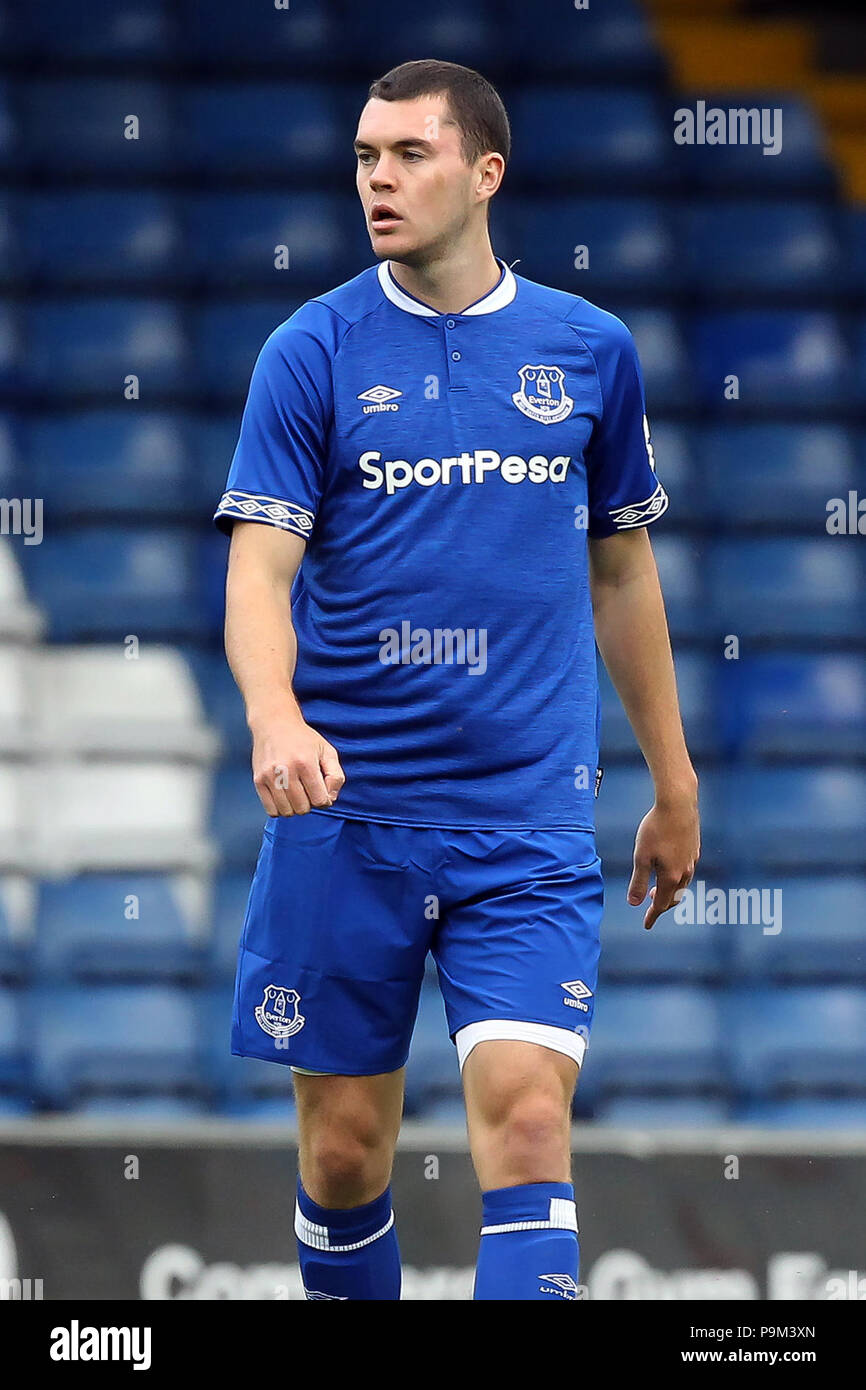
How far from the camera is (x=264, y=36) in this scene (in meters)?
3.78

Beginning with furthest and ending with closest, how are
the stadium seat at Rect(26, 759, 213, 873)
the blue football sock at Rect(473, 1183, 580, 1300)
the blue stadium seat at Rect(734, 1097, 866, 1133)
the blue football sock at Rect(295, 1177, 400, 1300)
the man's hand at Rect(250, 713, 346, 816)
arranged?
the stadium seat at Rect(26, 759, 213, 873), the blue stadium seat at Rect(734, 1097, 866, 1133), the blue football sock at Rect(295, 1177, 400, 1300), the blue football sock at Rect(473, 1183, 580, 1300), the man's hand at Rect(250, 713, 346, 816)

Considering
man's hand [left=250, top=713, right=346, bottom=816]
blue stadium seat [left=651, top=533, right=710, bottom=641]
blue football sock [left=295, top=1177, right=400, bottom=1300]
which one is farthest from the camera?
blue stadium seat [left=651, top=533, right=710, bottom=641]

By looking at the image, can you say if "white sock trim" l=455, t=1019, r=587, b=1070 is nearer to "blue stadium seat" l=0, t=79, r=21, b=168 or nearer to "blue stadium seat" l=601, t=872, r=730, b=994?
"blue stadium seat" l=601, t=872, r=730, b=994

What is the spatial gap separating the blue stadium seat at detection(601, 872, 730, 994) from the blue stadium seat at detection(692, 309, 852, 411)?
994mm

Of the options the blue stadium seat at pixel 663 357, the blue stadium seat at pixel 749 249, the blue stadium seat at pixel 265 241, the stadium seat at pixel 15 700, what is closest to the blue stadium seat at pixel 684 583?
the blue stadium seat at pixel 663 357

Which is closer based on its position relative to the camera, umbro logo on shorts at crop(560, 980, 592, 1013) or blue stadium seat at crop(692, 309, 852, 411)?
umbro logo on shorts at crop(560, 980, 592, 1013)

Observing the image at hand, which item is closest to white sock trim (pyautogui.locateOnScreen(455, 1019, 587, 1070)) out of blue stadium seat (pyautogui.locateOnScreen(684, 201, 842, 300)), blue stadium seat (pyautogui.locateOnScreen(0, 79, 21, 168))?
blue stadium seat (pyautogui.locateOnScreen(684, 201, 842, 300))

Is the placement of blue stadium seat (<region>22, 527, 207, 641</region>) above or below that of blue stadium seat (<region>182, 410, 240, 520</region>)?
below

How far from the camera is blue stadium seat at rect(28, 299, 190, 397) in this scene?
371 centimetres

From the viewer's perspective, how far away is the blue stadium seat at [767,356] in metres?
3.75

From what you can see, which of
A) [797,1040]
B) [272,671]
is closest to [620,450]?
[272,671]

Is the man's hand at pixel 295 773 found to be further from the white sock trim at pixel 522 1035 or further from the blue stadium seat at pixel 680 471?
the blue stadium seat at pixel 680 471

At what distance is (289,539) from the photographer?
214 centimetres
